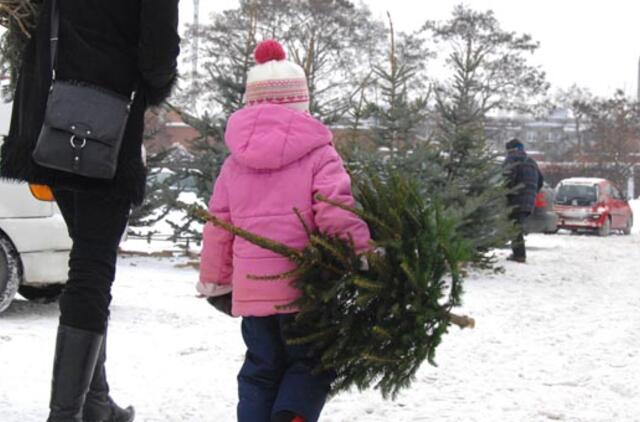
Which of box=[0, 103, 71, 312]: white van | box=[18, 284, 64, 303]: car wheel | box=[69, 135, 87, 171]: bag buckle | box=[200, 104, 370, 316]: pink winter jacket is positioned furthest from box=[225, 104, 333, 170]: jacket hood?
box=[18, 284, 64, 303]: car wheel

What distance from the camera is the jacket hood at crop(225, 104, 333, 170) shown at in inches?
130

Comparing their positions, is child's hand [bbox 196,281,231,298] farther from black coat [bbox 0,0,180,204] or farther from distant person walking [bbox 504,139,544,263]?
distant person walking [bbox 504,139,544,263]

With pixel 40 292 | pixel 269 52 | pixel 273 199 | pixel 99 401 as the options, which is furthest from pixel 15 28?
pixel 40 292

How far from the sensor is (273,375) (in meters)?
3.34

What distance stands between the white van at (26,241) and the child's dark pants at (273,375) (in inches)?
132

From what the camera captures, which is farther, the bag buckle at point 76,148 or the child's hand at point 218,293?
the child's hand at point 218,293

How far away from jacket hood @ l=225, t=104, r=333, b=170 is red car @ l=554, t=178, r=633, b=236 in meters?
21.7

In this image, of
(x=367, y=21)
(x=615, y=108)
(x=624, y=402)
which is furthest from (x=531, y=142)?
(x=624, y=402)

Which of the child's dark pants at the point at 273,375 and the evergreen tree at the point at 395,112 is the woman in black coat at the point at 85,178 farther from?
the evergreen tree at the point at 395,112

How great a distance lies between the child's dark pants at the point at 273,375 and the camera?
324 cm

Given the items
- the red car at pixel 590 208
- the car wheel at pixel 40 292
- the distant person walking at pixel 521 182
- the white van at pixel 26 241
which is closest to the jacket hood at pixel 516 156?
the distant person walking at pixel 521 182

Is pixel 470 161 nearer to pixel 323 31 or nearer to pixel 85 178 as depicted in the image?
pixel 85 178

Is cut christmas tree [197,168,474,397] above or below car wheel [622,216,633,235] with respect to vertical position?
above

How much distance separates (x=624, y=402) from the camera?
4891 mm
